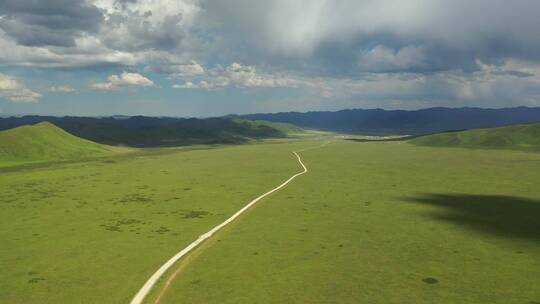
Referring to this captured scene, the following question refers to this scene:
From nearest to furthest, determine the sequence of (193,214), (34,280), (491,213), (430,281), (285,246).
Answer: (430,281) → (34,280) → (285,246) → (491,213) → (193,214)

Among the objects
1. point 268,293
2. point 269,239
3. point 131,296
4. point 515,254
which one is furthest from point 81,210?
point 515,254

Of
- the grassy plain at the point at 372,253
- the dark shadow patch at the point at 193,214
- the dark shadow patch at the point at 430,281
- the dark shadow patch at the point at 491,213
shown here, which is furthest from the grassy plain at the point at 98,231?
the dark shadow patch at the point at 491,213

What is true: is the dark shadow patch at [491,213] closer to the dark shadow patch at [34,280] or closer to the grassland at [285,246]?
the grassland at [285,246]

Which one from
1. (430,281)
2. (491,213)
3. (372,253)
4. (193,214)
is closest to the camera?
(430,281)

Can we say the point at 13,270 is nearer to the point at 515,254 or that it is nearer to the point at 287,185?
the point at 515,254

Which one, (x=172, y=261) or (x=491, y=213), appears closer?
(x=172, y=261)

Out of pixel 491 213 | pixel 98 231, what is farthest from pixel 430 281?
pixel 98 231

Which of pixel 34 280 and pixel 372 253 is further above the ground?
pixel 372 253

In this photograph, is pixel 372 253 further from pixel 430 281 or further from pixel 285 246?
pixel 285 246
